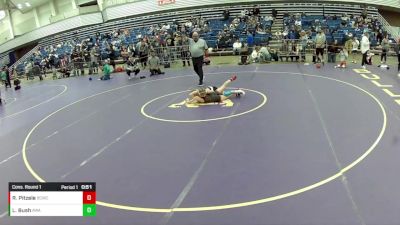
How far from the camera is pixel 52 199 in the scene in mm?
4555

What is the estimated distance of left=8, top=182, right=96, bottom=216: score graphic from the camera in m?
4.58

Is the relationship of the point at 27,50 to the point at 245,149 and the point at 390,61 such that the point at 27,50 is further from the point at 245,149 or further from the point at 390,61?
the point at 245,149

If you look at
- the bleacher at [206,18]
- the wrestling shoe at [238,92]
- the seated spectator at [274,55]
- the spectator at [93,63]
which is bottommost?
the wrestling shoe at [238,92]

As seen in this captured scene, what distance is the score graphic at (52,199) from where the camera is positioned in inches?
180

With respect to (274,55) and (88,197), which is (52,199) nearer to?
(88,197)

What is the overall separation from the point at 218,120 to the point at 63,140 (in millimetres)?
3997

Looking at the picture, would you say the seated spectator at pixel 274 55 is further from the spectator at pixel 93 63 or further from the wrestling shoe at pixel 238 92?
the spectator at pixel 93 63

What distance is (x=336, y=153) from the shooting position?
24.8ft

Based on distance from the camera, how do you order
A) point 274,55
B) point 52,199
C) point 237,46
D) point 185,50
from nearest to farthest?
1. point 52,199
2. point 274,55
3. point 185,50
4. point 237,46

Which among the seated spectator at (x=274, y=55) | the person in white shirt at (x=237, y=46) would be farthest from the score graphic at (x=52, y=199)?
the person in white shirt at (x=237, y=46)

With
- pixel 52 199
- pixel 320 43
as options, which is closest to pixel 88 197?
pixel 52 199

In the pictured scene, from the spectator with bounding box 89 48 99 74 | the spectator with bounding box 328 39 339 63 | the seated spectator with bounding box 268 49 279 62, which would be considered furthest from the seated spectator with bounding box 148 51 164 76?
the spectator with bounding box 328 39 339 63

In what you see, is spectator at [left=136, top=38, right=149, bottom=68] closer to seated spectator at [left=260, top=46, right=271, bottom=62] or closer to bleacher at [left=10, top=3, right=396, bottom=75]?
bleacher at [left=10, top=3, right=396, bottom=75]

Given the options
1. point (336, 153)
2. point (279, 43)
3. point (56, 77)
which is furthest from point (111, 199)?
point (56, 77)
